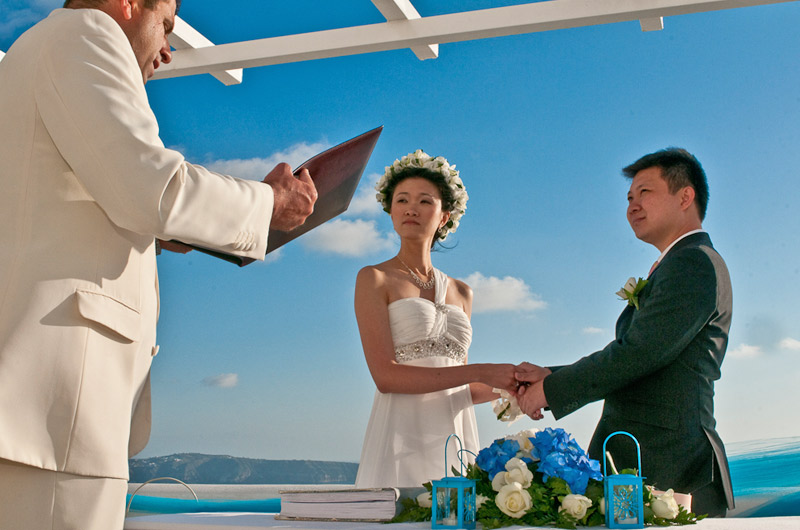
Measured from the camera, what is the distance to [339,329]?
9.47 m

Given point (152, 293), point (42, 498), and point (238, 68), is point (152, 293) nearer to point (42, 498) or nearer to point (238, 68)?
point (42, 498)

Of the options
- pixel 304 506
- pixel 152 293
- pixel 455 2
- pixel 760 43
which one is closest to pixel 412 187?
pixel 304 506

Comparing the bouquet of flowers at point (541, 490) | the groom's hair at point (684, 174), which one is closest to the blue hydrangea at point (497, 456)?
the bouquet of flowers at point (541, 490)

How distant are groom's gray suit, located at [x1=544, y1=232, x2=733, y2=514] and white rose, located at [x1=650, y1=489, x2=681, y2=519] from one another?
1.82ft

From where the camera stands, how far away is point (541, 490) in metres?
1.67

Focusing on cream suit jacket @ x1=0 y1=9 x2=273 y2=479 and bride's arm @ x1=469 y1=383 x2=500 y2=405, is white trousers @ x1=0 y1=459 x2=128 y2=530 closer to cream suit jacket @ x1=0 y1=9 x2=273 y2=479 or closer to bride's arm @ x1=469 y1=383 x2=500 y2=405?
cream suit jacket @ x1=0 y1=9 x2=273 y2=479

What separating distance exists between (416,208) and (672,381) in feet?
4.69

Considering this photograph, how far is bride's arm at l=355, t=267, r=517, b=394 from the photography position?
2840 mm

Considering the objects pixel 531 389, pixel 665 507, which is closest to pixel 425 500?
pixel 665 507

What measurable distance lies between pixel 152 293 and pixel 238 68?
364 cm

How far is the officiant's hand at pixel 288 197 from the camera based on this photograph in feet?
4.76

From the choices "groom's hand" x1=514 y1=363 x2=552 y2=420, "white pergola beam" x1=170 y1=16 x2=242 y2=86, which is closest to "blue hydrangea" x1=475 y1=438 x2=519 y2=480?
"groom's hand" x1=514 y1=363 x2=552 y2=420

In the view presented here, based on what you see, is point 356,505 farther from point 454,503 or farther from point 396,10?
point 396,10

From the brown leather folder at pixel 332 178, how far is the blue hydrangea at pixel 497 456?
2.21ft
